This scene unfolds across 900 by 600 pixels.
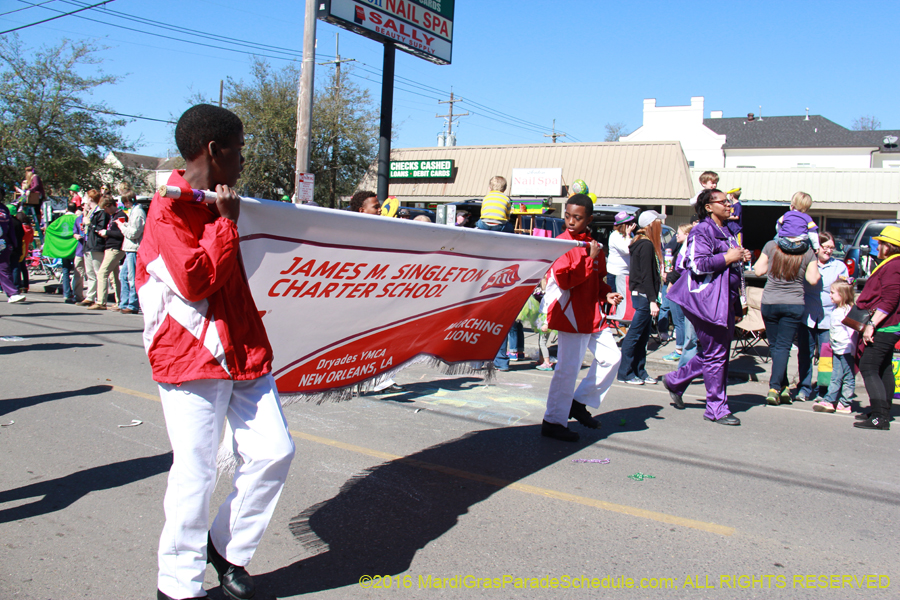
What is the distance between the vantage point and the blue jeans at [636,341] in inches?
290

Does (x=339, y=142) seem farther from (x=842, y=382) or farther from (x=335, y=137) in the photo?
(x=842, y=382)

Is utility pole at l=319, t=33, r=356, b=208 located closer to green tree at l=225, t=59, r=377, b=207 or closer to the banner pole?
green tree at l=225, t=59, r=377, b=207

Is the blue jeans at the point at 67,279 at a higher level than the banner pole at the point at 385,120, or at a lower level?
lower

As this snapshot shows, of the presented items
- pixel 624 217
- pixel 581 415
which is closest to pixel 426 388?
pixel 581 415

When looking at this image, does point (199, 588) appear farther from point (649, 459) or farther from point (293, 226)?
point (649, 459)

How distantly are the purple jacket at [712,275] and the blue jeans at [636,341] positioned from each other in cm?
153

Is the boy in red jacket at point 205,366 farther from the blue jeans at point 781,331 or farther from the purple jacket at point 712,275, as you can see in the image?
the blue jeans at point 781,331

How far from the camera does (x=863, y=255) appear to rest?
11859 mm

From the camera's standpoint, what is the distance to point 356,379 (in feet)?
11.9

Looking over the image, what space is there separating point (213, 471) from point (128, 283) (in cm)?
1002

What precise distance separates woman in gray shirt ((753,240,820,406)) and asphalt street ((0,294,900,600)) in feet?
1.74

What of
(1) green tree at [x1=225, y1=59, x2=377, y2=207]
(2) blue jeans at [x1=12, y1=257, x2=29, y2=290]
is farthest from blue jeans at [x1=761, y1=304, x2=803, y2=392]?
(1) green tree at [x1=225, y1=59, x2=377, y2=207]

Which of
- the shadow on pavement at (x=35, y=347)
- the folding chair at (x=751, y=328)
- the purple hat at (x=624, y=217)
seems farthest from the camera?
the folding chair at (x=751, y=328)

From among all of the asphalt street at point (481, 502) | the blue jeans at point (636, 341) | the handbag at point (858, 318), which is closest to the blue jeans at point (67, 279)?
the asphalt street at point (481, 502)
